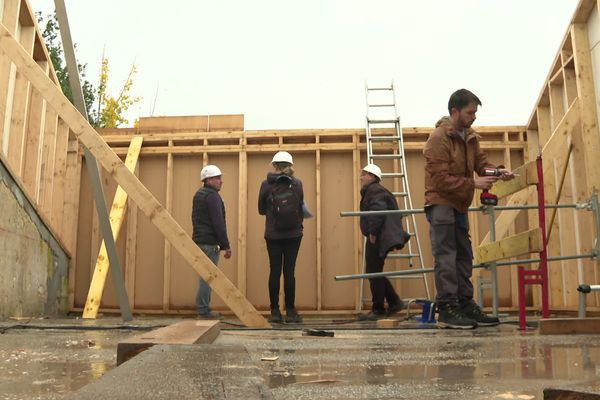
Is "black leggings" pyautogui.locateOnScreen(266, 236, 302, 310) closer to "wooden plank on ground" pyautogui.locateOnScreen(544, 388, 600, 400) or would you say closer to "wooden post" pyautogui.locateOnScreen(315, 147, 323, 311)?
"wooden post" pyautogui.locateOnScreen(315, 147, 323, 311)

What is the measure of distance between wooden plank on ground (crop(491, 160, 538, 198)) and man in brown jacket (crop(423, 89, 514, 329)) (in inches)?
3.7

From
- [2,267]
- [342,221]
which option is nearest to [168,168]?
[342,221]

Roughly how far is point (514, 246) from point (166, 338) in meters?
2.83

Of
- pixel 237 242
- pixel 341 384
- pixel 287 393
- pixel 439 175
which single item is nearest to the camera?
pixel 287 393

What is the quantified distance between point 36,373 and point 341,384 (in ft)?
3.43

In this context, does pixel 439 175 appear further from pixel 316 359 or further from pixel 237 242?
pixel 237 242

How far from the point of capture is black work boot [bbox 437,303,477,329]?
441 cm

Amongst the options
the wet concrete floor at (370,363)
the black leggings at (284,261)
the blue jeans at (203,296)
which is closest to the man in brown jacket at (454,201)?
the wet concrete floor at (370,363)

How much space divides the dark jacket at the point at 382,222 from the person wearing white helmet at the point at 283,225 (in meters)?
0.71

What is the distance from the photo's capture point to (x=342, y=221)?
8.55 meters

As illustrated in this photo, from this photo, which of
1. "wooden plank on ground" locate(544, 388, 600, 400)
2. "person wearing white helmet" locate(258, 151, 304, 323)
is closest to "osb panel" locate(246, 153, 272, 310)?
"person wearing white helmet" locate(258, 151, 304, 323)

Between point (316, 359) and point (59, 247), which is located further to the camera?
point (59, 247)

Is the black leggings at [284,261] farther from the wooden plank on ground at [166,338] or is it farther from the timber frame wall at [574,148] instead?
the wooden plank on ground at [166,338]

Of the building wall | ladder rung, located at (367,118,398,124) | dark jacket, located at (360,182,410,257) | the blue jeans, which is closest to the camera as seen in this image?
the building wall
